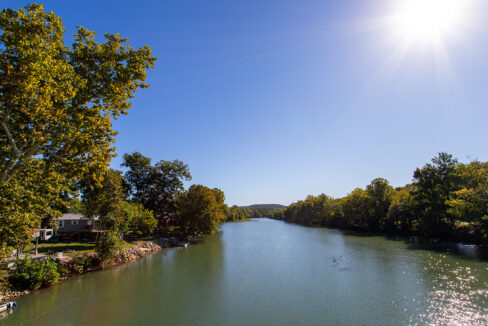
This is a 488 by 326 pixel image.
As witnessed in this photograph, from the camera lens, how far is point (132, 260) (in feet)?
105

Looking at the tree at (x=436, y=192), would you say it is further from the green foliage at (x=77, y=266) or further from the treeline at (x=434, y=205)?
the green foliage at (x=77, y=266)

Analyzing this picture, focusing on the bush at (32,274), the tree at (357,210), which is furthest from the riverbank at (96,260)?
the tree at (357,210)

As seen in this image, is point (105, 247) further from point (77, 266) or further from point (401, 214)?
point (401, 214)

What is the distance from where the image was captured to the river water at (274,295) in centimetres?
1447

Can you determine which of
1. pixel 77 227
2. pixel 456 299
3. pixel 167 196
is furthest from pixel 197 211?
pixel 456 299

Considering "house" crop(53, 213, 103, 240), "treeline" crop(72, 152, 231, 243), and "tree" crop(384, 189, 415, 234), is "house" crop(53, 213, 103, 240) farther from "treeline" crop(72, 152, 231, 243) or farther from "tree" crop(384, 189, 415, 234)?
"tree" crop(384, 189, 415, 234)

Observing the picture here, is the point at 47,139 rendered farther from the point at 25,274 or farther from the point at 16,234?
the point at 25,274

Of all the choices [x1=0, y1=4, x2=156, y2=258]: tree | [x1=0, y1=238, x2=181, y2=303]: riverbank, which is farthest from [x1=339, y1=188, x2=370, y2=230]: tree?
[x1=0, y1=4, x2=156, y2=258]: tree

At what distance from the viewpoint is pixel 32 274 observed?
61.7ft

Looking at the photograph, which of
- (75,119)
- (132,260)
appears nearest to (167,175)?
(132,260)

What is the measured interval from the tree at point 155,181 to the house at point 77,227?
15442 mm

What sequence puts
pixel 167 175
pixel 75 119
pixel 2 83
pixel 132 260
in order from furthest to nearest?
pixel 167 175, pixel 132 260, pixel 75 119, pixel 2 83

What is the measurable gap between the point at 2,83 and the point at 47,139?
101 inches

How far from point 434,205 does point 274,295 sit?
1657 inches
